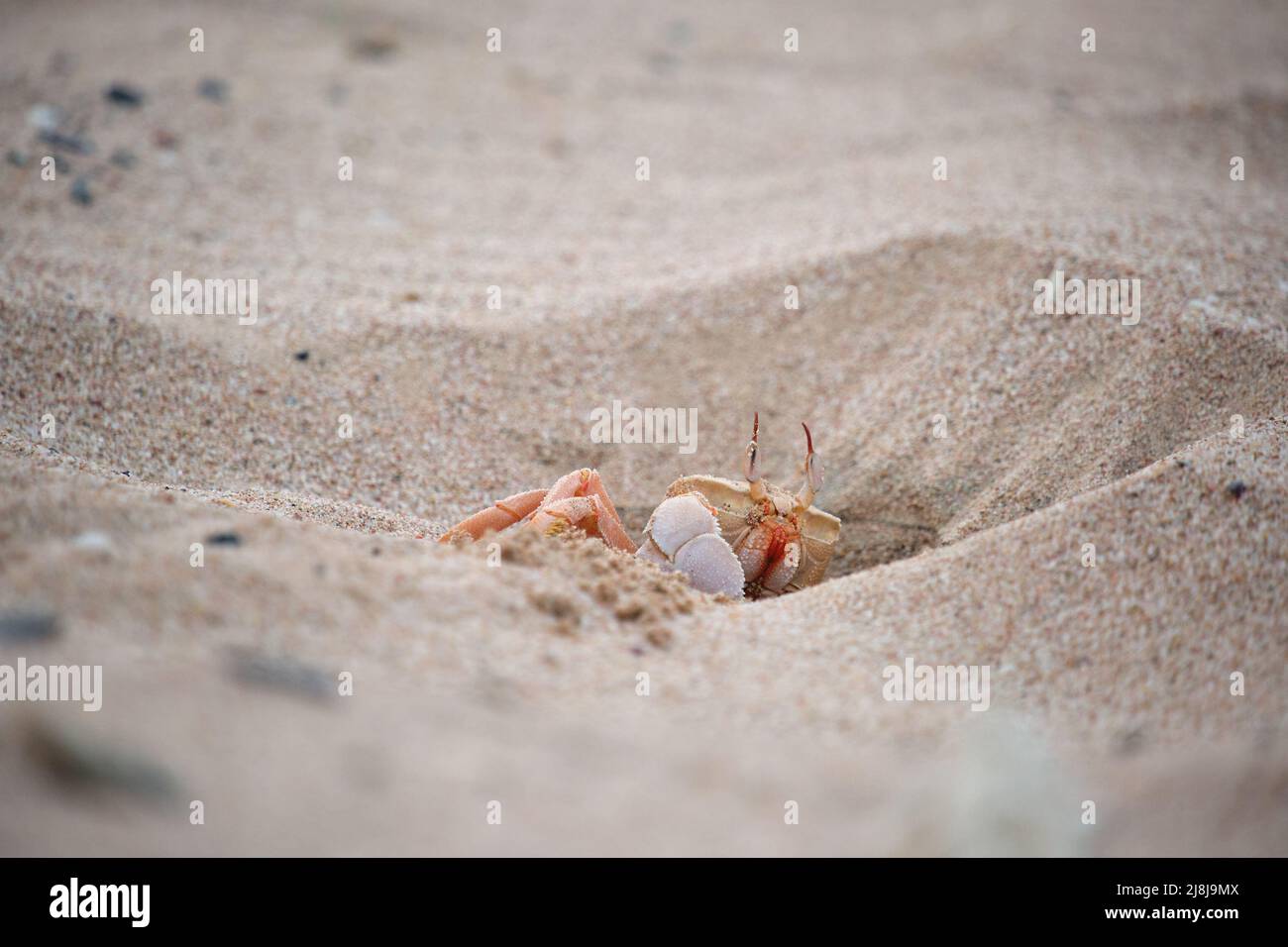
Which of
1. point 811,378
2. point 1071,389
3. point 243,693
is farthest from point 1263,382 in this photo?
point 243,693

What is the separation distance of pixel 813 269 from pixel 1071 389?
63.3 inches

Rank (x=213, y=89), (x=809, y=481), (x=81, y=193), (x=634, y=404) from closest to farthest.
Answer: (x=809, y=481) → (x=634, y=404) → (x=81, y=193) → (x=213, y=89)

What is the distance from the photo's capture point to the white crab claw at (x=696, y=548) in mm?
3811

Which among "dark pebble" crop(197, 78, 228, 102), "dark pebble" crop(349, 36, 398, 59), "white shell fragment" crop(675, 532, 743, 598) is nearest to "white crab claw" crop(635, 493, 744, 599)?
"white shell fragment" crop(675, 532, 743, 598)

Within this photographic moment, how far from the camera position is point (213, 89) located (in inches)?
307

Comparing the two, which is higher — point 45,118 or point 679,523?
point 45,118

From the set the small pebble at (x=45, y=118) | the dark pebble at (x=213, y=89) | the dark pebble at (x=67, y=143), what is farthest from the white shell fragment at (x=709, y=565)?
A: the dark pebble at (x=213, y=89)

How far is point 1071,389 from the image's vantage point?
457 centimetres

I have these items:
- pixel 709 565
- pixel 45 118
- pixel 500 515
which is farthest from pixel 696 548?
pixel 45 118

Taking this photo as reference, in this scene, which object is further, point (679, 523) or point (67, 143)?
point (67, 143)

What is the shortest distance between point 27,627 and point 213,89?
6466mm

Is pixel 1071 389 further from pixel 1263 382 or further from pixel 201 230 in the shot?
pixel 201 230

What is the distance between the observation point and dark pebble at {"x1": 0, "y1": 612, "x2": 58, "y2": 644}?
7.93ft

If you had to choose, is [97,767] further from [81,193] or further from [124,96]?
[124,96]
